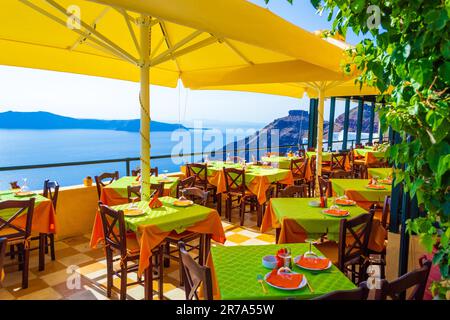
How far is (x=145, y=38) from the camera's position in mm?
3805

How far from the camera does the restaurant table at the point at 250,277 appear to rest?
1.96m

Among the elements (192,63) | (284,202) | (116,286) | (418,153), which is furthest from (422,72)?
(192,63)

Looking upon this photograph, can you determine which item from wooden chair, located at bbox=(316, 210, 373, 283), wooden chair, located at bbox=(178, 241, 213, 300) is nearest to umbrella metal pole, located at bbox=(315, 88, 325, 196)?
wooden chair, located at bbox=(316, 210, 373, 283)

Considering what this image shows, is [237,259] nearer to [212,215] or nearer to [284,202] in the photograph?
[212,215]

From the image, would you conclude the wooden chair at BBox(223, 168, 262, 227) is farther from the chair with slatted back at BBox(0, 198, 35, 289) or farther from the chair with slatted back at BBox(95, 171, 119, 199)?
the chair with slatted back at BBox(0, 198, 35, 289)

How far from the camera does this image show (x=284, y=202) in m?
4.15

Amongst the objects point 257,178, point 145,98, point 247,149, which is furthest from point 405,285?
point 247,149

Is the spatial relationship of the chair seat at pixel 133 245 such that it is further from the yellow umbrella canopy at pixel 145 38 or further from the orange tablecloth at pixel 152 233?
the yellow umbrella canopy at pixel 145 38

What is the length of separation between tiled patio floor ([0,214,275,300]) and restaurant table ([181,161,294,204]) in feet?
7.42

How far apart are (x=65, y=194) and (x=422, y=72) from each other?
5.10 m

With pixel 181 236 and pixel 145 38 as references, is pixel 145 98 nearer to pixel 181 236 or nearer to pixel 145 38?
pixel 145 38

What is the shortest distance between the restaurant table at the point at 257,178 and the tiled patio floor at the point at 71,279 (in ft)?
7.42

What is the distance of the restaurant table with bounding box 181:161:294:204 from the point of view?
239 inches

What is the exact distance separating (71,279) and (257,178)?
334 cm
